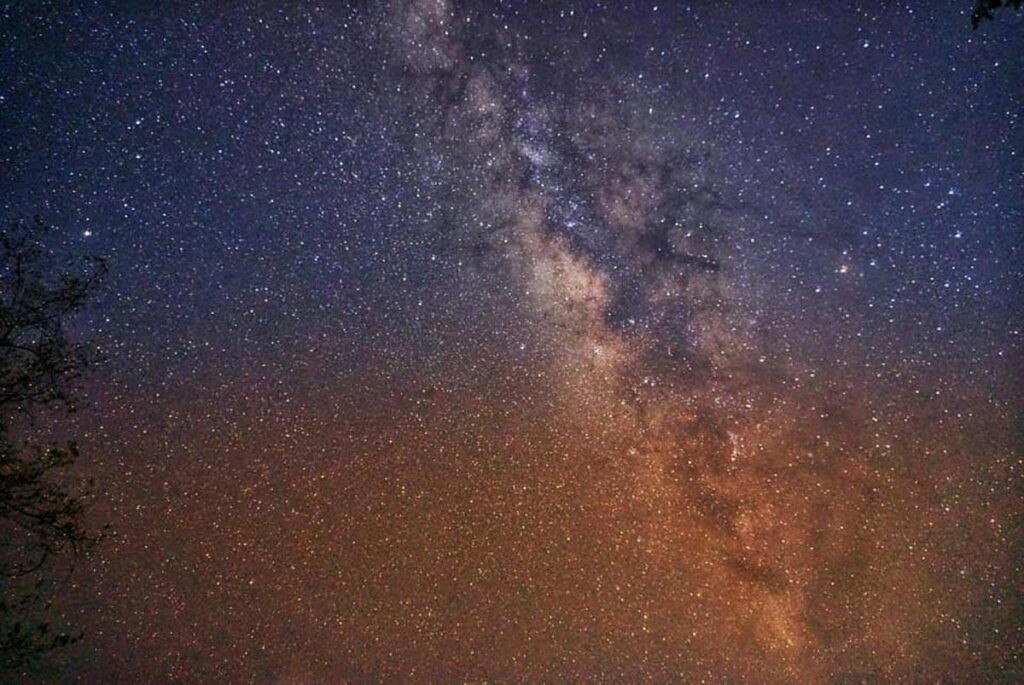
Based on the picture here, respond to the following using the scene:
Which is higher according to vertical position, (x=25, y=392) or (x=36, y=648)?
(x=25, y=392)

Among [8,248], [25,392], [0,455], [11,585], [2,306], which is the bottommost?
[11,585]

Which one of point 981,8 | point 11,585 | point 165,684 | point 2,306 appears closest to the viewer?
point 981,8

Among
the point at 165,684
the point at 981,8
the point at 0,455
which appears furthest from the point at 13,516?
the point at 981,8

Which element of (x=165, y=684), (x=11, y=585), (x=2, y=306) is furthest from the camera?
(x=165, y=684)

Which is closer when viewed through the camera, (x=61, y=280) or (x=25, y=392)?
(x=25, y=392)

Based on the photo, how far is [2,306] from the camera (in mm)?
4297

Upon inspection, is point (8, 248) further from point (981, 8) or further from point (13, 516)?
point (981, 8)

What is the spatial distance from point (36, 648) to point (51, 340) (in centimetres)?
219

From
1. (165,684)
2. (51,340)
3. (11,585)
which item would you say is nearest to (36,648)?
(51,340)

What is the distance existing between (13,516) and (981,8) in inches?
282

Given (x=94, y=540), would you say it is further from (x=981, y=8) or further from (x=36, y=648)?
(x=981, y=8)

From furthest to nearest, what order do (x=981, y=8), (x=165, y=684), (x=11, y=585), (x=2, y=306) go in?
(x=165, y=684)
(x=11, y=585)
(x=2, y=306)
(x=981, y=8)

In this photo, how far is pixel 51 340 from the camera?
4.59 m

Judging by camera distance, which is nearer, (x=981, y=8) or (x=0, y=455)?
(x=981, y=8)
